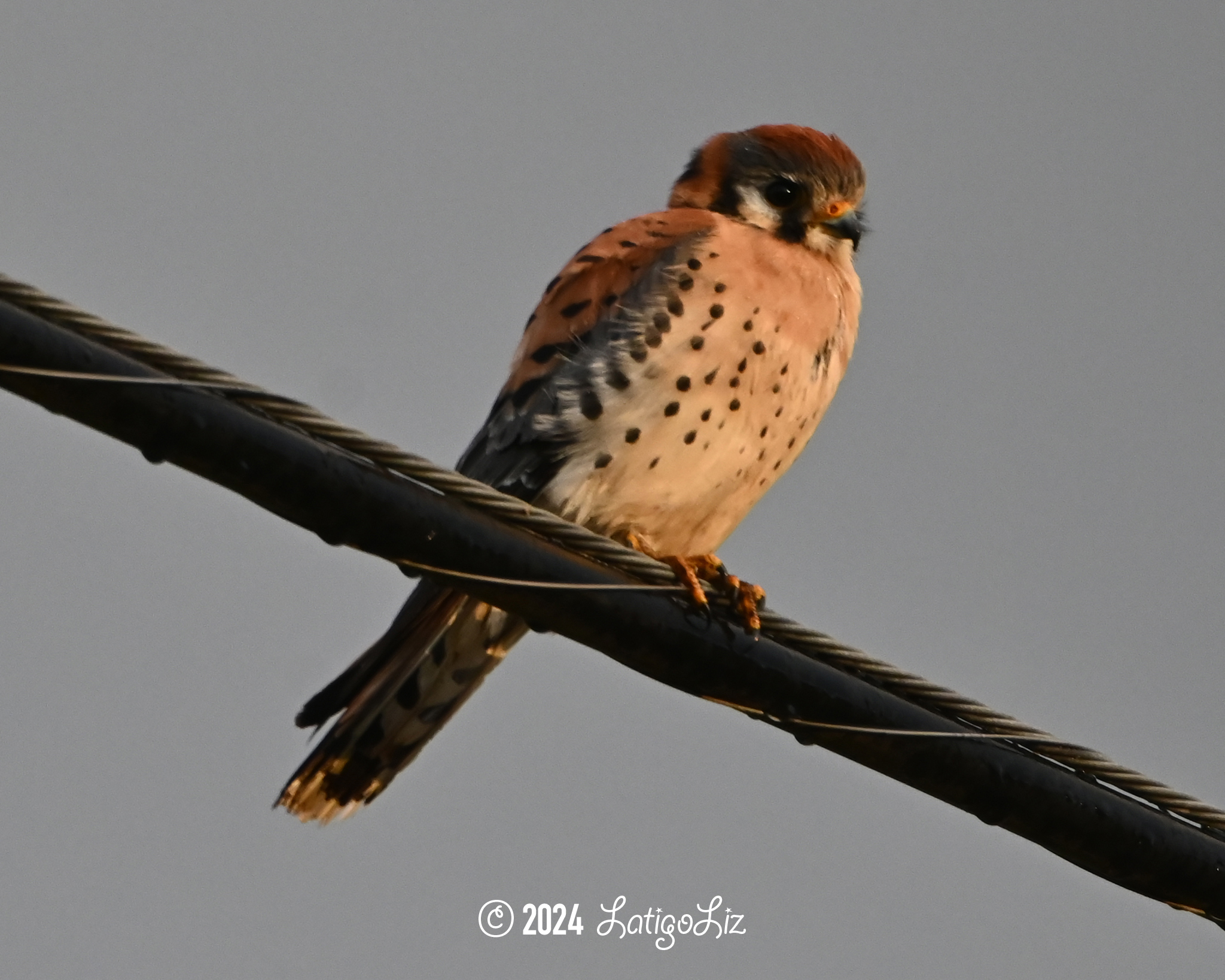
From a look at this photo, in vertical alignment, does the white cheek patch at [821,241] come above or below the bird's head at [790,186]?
below

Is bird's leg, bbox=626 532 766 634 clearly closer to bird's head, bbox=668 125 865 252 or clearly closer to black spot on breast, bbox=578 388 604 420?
black spot on breast, bbox=578 388 604 420

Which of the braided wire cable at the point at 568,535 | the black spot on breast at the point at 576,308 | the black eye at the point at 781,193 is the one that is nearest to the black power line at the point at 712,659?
the braided wire cable at the point at 568,535

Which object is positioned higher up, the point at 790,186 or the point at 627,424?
the point at 790,186

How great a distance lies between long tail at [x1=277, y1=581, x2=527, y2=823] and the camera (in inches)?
189

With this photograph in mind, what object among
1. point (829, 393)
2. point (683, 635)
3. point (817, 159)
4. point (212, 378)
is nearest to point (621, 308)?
point (829, 393)

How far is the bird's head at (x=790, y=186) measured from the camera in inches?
219

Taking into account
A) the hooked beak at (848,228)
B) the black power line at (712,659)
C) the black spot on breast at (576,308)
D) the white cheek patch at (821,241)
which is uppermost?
the hooked beak at (848,228)

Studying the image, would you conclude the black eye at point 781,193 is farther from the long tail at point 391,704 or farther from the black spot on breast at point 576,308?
the long tail at point 391,704

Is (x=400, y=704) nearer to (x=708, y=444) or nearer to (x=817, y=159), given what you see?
(x=708, y=444)

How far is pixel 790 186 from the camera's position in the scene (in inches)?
223

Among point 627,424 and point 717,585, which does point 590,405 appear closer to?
point 627,424

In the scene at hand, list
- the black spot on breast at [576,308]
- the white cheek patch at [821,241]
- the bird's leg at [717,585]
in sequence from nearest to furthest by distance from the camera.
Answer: the bird's leg at [717,585]
the black spot on breast at [576,308]
the white cheek patch at [821,241]

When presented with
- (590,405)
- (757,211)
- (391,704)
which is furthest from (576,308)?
(391,704)

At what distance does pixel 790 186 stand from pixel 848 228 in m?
0.24
